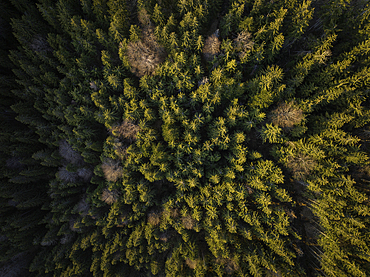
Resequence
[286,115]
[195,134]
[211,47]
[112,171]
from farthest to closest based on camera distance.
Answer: [112,171], [195,134], [211,47], [286,115]

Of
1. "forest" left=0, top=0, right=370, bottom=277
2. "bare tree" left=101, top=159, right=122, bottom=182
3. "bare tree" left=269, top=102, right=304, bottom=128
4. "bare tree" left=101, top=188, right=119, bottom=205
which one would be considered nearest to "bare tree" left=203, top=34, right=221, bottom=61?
"forest" left=0, top=0, right=370, bottom=277

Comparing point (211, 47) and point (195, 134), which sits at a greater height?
point (211, 47)

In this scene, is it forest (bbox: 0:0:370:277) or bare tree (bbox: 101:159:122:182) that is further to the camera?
bare tree (bbox: 101:159:122:182)

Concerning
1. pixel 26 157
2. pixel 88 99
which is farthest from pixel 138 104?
pixel 26 157

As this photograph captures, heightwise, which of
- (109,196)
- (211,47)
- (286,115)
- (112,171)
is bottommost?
(286,115)

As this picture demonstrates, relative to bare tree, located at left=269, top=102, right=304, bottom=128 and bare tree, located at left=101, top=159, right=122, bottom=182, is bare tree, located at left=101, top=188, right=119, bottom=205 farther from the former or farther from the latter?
bare tree, located at left=269, top=102, right=304, bottom=128

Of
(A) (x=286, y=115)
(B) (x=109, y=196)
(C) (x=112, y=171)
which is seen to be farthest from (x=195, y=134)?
(B) (x=109, y=196)

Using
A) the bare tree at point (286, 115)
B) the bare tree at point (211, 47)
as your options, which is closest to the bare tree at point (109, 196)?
the bare tree at point (211, 47)

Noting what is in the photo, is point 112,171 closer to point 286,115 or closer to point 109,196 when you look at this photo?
point 109,196
